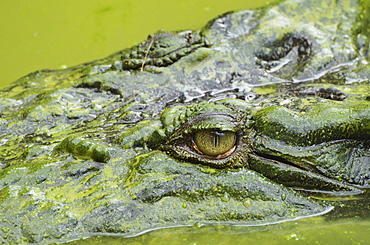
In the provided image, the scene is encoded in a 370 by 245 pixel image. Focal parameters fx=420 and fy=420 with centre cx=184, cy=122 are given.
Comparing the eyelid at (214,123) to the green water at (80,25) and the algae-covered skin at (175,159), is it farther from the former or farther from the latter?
the green water at (80,25)

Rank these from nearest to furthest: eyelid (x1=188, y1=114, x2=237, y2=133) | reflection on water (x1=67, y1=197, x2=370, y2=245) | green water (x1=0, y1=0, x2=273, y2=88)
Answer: reflection on water (x1=67, y1=197, x2=370, y2=245)
eyelid (x1=188, y1=114, x2=237, y2=133)
green water (x1=0, y1=0, x2=273, y2=88)

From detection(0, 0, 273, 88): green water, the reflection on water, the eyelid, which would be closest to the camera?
the reflection on water

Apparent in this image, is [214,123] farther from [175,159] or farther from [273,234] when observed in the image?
[273,234]

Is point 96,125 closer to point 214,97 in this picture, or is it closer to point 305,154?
point 214,97

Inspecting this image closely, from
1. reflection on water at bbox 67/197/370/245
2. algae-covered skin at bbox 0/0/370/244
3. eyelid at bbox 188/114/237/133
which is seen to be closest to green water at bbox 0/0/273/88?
algae-covered skin at bbox 0/0/370/244

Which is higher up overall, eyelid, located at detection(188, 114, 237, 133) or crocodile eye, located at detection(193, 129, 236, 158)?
eyelid, located at detection(188, 114, 237, 133)

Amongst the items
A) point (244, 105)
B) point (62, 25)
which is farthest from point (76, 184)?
point (62, 25)

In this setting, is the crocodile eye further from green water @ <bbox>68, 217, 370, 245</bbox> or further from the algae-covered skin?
green water @ <bbox>68, 217, 370, 245</bbox>
